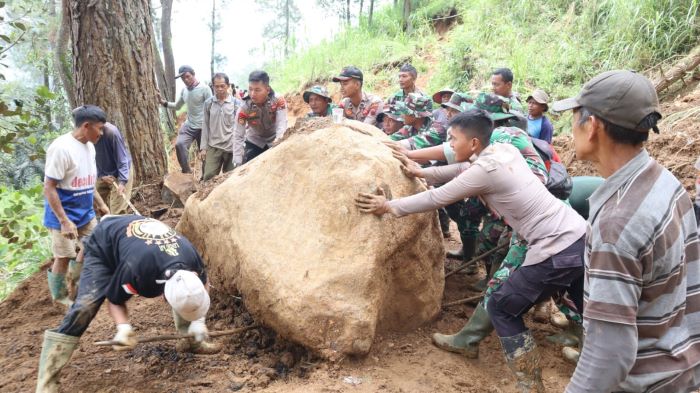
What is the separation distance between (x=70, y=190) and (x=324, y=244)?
233 centimetres

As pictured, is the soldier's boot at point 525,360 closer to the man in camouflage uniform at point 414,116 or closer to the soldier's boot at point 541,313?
the soldier's boot at point 541,313

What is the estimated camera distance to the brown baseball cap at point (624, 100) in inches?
53.1

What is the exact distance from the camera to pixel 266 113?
18.6ft

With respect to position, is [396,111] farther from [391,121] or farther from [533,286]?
[533,286]

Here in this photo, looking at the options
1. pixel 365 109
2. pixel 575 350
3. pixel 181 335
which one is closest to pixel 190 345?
pixel 181 335

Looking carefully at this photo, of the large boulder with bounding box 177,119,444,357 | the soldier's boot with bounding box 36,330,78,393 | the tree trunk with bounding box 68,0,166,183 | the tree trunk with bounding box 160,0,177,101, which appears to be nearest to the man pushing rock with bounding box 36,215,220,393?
the soldier's boot with bounding box 36,330,78,393

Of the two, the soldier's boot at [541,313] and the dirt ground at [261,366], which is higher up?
the dirt ground at [261,366]

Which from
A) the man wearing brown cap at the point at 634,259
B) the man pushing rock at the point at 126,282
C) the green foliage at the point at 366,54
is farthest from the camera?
the green foliage at the point at 366,54

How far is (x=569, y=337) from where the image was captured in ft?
11.4

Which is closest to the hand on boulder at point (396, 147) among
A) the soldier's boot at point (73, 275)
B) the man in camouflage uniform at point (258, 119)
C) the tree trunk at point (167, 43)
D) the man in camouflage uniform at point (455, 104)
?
the man in camouflage uniform at point (455, 104)

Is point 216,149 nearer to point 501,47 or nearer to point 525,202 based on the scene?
point 525,202

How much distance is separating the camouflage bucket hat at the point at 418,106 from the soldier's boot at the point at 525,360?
2.59 meters

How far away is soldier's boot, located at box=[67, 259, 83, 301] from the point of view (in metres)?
4.28

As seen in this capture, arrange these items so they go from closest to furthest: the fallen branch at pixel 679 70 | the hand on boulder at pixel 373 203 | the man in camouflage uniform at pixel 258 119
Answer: the hand on boulder at pixel 373 203
the man in camouflage uniform at pixel 258 119
the fallen branch at pixel 679 70
